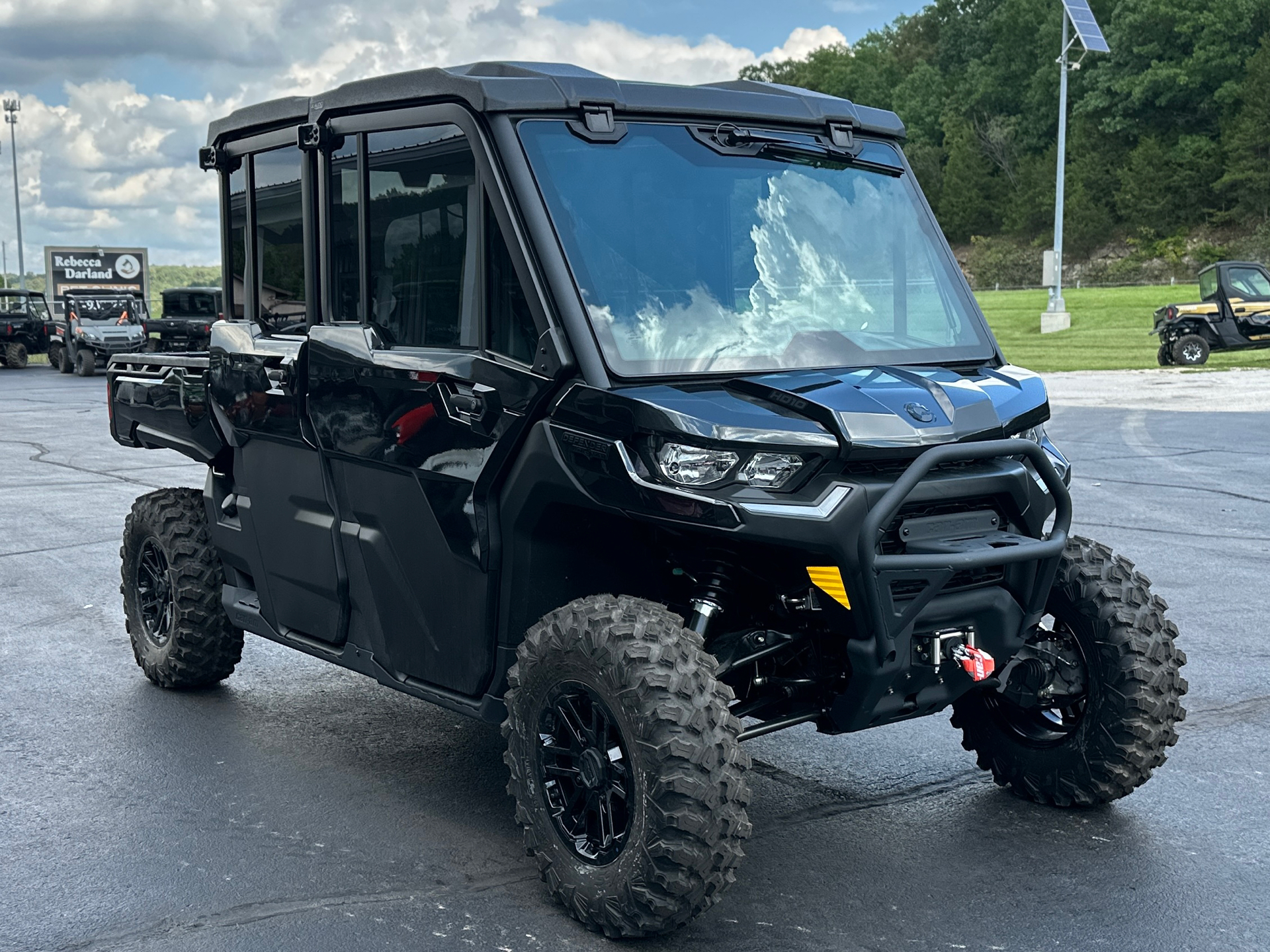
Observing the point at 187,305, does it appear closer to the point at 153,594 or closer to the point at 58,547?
the point at 58,547

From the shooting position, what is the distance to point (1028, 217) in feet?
381

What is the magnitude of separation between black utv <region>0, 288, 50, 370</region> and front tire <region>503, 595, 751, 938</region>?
38032 mm

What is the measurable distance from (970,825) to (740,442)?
1809 mm

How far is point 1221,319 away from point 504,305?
27775 millimetres

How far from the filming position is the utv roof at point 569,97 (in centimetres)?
417

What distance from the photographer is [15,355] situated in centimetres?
3981

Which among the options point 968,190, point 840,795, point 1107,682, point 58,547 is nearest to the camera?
point 1107,682

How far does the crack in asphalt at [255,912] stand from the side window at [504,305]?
1.51 m

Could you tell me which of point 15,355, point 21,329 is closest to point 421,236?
point 21,329

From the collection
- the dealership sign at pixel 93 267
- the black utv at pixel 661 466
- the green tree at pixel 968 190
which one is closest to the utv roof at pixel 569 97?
the black utv at pixel 661 466

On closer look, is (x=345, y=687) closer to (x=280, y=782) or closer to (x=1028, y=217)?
(x=280, y=782)

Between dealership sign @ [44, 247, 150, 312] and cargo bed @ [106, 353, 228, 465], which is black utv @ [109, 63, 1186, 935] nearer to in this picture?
cargo bed @ [106, 353, 228, 465]

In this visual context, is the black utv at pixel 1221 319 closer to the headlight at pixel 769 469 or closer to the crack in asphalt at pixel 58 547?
the crack in asphalt at pixel 58 547

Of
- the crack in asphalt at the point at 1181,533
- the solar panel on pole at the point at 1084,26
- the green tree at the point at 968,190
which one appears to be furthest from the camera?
the green tree at the point at 968,190
